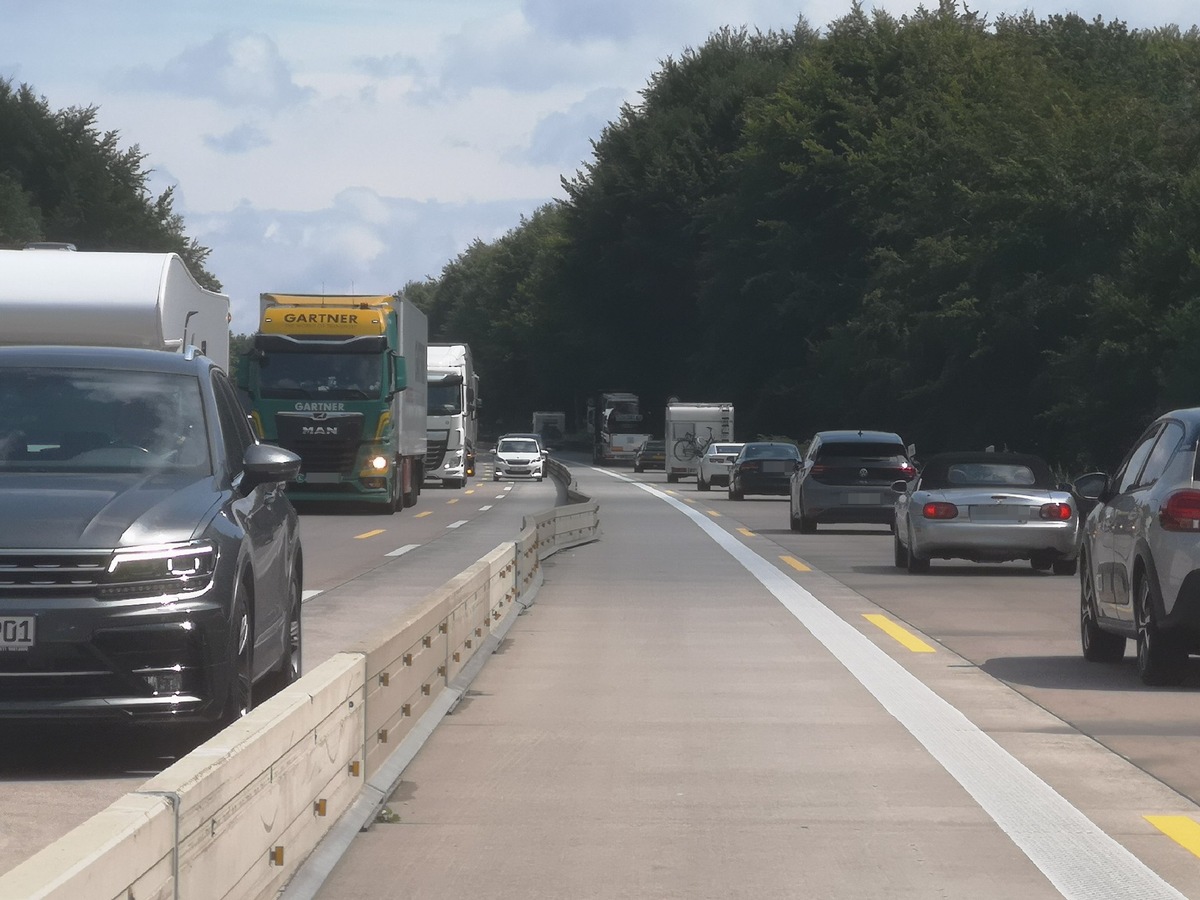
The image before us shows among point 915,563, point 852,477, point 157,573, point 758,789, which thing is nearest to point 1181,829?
point 758,789

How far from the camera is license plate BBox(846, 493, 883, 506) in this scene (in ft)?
99.5

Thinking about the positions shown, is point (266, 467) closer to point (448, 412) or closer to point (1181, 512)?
point (1181, 512)

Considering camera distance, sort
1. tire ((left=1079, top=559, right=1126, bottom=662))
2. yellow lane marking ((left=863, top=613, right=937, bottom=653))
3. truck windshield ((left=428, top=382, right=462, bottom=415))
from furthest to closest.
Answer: truck windshield ((left=428, top=382, right=462, bottom=415))
yellow lane marking ((left=863, top=613, right=937, bottom=653))
tire ((left=1079, top=559, right=1126, bottom=662))

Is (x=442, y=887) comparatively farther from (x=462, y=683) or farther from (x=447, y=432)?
(x=447, y=432)

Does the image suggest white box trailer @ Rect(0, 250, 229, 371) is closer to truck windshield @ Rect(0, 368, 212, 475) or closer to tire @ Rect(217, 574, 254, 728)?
truck windshield @ Rect(0, 368, 212, 475)

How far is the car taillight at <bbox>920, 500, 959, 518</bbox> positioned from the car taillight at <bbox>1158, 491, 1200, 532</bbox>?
9737mm

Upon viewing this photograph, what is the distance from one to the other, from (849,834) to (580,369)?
321 ft

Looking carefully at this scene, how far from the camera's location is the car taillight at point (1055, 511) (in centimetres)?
2059

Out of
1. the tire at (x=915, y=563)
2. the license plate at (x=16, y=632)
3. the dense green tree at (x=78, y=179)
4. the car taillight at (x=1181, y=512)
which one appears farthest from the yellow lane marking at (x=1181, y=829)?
the dense green tree at (x=78, y=179)

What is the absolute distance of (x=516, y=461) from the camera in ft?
225

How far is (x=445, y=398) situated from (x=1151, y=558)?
4502 cm

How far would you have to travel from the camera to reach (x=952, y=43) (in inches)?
2886

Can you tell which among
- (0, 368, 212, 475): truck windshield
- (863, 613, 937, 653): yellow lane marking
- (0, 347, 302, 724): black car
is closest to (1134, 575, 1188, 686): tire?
(863, 613, 937, 653): yellow lane marking

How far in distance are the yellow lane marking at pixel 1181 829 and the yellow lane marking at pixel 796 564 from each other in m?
14.8
